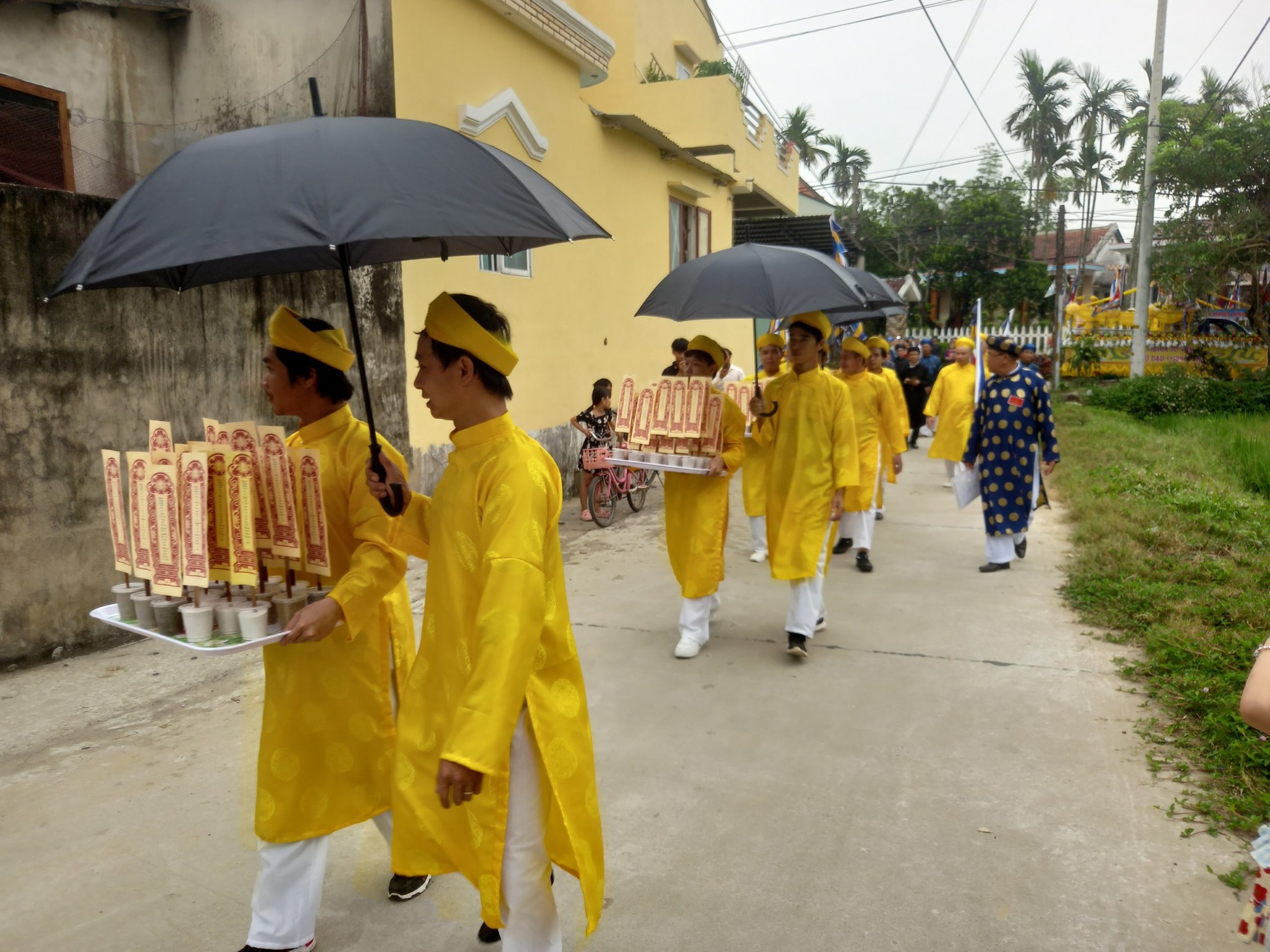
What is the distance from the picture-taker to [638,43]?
1341 cm

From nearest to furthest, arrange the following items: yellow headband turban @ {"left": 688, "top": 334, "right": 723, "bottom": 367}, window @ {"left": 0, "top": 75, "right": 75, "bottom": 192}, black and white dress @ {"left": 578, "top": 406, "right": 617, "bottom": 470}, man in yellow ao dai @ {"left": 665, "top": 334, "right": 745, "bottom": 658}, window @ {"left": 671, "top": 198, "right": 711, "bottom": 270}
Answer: man in yellow ao dai @ {"left": 665, "top": 334, "right": 745, "bottom": 658}
yellow headband turban @ {"left": 688, "top": 334, "right": 723, "bottom": 367}
window @ {"left": 0, "top": 75, "right": 75, "bottom": 192}
black and white dress @ {"left": 578, "top": 406, "right": 617, "bottom": 470}
window @ {"left": 671, "top": 198, "right": 711, "bottom": 270}

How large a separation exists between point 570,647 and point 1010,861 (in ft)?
5.85

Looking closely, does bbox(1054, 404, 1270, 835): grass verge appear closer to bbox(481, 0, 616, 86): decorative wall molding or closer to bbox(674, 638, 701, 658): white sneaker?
bbox(674, 638, 701, 658): white sneaker

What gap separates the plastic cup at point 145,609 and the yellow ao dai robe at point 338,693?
284 millimetres

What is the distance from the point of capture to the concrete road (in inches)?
104

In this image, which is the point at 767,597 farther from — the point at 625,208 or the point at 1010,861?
the point at 625,208

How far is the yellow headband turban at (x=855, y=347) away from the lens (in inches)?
280

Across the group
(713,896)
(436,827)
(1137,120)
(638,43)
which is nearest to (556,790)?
(436,827)

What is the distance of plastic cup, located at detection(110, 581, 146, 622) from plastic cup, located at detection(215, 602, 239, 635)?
0.83 feet

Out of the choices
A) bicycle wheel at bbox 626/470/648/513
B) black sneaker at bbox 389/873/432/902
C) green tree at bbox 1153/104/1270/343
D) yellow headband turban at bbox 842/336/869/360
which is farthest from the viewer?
green tree at bbox 1153/104/1270/343

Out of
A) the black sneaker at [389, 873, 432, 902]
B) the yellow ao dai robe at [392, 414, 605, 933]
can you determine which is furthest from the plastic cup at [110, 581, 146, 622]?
the black sneaker at [389, 873, 432, 902]

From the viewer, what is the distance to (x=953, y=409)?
887 centimetres

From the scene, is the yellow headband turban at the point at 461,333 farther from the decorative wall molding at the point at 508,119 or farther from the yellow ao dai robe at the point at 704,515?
the decorative wall molding at the point at 508,119

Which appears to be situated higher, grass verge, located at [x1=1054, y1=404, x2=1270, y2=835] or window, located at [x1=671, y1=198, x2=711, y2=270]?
window, located at [x1=671, y1=198, x2=711, y2=270]
